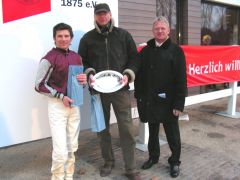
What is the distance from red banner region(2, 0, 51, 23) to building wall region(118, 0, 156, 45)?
2552 mm

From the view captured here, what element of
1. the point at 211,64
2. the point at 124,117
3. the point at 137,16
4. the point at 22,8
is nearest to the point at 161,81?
the point at 124,117

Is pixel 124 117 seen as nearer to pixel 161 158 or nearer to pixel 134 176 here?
pixel 134 176

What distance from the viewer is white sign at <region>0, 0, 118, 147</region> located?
4023 millimetres

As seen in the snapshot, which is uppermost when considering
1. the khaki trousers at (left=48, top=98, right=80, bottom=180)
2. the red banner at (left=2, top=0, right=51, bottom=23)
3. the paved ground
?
the red banner at (left=2, top=0, right=51, bottom=23)

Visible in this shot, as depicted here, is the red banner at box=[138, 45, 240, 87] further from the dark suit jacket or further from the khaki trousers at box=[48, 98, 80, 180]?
the khaki trousers at box=[48, 98, 80, 180]

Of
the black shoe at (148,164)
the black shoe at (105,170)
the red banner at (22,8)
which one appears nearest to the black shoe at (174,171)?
the black shoe at (148,164)

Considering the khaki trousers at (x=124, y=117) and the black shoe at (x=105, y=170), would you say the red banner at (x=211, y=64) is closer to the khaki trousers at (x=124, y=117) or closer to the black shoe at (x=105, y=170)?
the khaki trousers at (x=124, y=117)

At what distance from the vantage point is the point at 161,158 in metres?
4.41

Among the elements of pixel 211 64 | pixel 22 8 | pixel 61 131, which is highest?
pixel 22 8

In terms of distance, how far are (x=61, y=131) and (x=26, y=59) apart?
1.37m

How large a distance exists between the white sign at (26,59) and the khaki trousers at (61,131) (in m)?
1.09

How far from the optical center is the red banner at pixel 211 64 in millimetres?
5418

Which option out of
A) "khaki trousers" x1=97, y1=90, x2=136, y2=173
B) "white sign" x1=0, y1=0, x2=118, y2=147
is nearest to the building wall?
"white sign" x1=0, y1=0, x2=118, y2=147

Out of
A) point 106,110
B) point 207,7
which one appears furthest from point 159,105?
point 207,7
